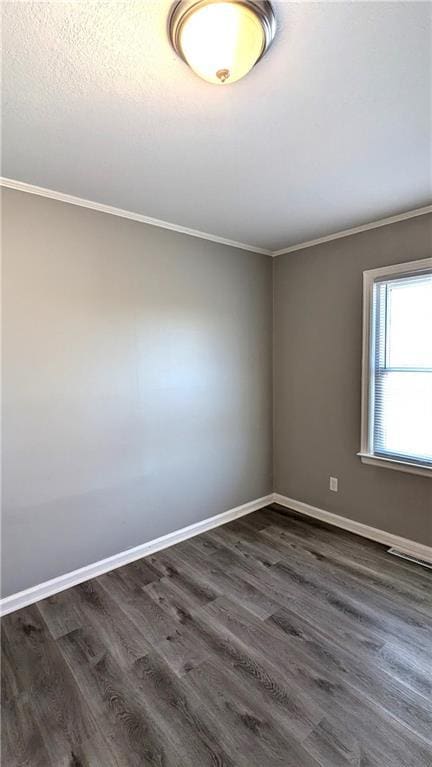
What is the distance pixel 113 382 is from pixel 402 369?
217 cm

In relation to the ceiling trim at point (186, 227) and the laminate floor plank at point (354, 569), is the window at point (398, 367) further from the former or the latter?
the laminate floor plank at point (354, 569)

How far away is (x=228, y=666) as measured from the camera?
5.86 ft

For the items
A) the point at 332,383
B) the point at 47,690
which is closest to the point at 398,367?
the point at 332,383

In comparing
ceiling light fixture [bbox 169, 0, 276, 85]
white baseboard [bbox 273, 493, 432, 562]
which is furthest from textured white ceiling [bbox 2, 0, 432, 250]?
white baseboard [bbox 273, 493, 432, 562]

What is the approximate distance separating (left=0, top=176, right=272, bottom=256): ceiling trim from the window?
1.24 m

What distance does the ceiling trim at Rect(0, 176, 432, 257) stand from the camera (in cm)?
223

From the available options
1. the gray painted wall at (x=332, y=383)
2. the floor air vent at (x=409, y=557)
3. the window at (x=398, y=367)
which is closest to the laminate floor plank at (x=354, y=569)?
the floor air vent at (x=409, y=557)

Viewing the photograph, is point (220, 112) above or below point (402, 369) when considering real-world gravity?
above

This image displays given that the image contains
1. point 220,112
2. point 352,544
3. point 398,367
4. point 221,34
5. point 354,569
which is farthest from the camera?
point 352,544

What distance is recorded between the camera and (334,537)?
9.96ft

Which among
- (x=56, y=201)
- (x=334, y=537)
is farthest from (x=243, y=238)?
(x=334, y=537)

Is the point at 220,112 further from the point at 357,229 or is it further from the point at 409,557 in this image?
the point at 409,557

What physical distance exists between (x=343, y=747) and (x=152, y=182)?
2874mm

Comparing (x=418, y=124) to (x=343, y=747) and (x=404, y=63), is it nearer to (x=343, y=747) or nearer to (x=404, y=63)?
(x=404, y=63)
